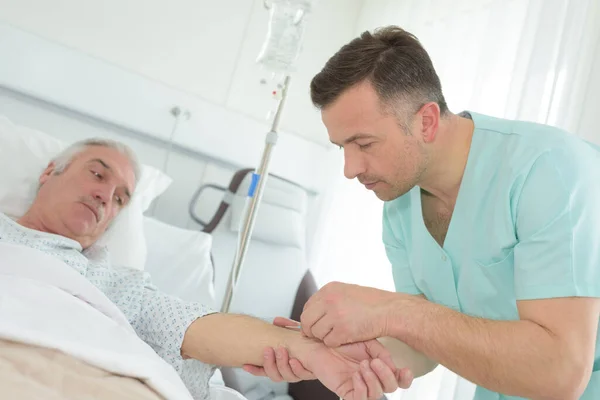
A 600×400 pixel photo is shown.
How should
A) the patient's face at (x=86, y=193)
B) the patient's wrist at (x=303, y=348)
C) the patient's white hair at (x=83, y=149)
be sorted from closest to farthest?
the patient's wrist at (x=303, y=348) < the patient's face at (x=86, y=193) < the patient's white hair at (x=83, y=149)

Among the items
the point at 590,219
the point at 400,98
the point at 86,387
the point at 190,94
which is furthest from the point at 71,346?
the point at 190,94

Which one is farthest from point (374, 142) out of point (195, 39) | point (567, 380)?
point (195, 39)

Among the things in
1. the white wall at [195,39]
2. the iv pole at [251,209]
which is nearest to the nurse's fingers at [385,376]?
the iv pole at [251,209]

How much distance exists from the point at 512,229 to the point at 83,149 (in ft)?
4.02

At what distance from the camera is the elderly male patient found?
0.94 m

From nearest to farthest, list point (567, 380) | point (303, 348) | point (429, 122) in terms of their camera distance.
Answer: point (567, 380) → point (303, 348) → point (429, 122)

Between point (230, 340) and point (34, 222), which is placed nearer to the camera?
point (230, 340)

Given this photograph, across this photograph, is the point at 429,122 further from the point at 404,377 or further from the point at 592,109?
the point at 592,109

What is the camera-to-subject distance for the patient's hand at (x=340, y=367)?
116cm

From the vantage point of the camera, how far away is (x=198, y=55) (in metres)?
2.88

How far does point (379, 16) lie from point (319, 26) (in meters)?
0.33

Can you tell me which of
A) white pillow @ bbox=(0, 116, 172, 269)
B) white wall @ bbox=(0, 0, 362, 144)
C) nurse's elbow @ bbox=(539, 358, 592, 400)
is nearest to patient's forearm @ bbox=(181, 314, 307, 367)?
nurse's elbow @ bbox=(539, 358, 592, 400)

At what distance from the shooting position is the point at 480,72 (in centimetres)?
221

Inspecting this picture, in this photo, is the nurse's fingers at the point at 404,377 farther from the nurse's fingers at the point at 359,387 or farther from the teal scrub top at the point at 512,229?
the teal scrub top at the point at 512,229
